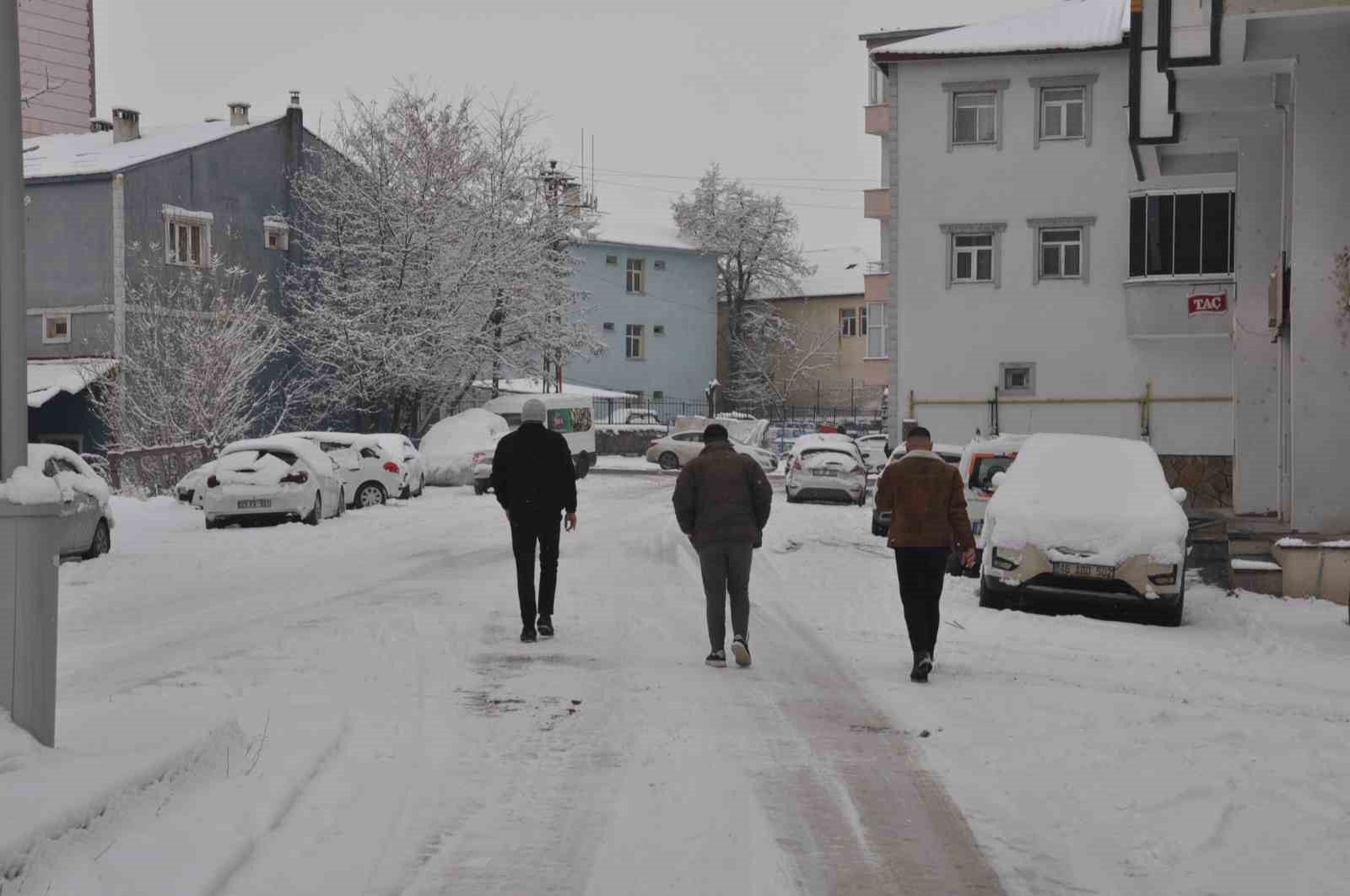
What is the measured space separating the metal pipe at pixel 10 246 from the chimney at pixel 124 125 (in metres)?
42.3

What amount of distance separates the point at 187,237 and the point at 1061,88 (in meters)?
24.4

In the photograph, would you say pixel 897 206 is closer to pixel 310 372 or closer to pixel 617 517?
pixel 617 517

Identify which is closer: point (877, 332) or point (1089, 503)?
point (1089, 503)

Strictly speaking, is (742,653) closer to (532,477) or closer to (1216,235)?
(532,477)

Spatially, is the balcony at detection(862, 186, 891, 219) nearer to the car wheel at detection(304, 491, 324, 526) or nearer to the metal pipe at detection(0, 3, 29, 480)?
the car wheel at detection(304, 491, 324, 526)

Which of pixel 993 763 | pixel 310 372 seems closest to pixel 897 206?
pixel 310 372

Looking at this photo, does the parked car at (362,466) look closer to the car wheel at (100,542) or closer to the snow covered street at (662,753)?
the car wheel at (100,542)

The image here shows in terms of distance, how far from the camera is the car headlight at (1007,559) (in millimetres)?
14195

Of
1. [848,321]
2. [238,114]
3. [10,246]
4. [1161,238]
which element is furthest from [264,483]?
[848,321]

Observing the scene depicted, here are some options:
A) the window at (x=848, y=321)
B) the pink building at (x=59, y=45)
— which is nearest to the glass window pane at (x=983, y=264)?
the pink building at (x=59, y=45)

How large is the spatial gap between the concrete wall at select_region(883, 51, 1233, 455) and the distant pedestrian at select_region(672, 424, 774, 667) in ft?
81.2

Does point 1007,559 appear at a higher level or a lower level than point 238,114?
lower

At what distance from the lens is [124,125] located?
149 ft

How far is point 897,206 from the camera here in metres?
35.2
